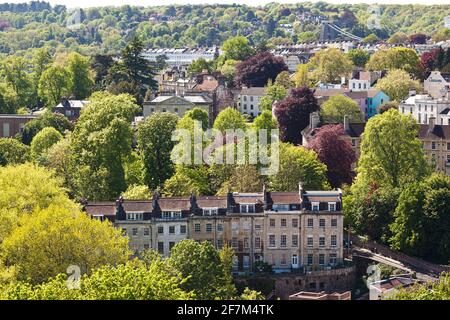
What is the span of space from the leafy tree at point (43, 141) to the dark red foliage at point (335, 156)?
1586cm

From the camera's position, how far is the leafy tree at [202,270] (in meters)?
38.2

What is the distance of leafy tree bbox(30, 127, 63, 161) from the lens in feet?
213

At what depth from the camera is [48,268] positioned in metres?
36.8

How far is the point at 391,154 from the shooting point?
56.1m

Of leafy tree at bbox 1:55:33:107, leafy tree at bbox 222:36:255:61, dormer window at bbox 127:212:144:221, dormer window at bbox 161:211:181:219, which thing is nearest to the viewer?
dormer window at bbox 127:212:144:221

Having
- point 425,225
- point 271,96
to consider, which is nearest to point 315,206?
point 425,225

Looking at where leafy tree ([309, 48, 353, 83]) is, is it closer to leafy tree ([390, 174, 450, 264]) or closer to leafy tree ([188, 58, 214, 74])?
leafy tree ([188, 58, 214, 74])

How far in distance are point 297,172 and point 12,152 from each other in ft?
64.6

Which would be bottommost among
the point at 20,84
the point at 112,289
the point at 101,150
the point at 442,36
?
the point at 101,150

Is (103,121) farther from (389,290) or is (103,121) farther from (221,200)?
(389,290)

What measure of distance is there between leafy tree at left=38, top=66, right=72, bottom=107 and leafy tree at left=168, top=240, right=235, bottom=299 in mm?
53465

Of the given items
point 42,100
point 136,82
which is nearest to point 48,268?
point 136,82

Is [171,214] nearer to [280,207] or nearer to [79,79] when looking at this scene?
[280,207]

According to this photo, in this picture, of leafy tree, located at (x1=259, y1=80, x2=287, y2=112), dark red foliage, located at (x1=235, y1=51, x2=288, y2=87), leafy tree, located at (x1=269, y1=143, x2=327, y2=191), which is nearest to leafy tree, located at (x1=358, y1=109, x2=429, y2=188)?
leafy tree, located at (x1=269, y1=143, x2=327, y2=191)
